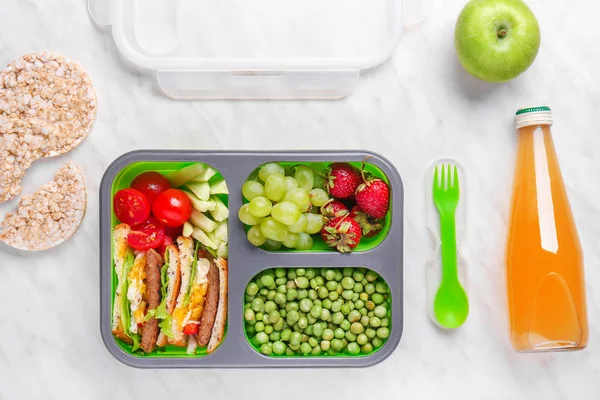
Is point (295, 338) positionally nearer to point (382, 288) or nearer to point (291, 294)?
point (291, 294)

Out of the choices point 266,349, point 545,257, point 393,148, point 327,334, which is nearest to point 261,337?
point 266,349

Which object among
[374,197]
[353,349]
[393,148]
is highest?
[393,148]

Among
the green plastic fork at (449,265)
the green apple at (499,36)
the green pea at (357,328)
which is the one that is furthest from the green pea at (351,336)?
the green apple at (499,36)

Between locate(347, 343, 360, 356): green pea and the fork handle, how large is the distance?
0.85 feet

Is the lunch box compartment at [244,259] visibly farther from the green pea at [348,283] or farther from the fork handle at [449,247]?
the fork handle at [449,247]

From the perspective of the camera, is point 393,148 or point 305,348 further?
point 393,148

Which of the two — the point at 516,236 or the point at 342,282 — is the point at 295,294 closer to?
the point at 342,282

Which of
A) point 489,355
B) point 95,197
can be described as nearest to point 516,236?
point 489,355

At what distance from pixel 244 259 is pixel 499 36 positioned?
0.71 m

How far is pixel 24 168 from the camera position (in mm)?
1391

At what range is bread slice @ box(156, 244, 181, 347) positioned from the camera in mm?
1276

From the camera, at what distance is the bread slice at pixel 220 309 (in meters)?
1.30

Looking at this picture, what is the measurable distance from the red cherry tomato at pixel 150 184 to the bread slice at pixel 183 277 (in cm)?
11

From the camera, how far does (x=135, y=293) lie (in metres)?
1.27
